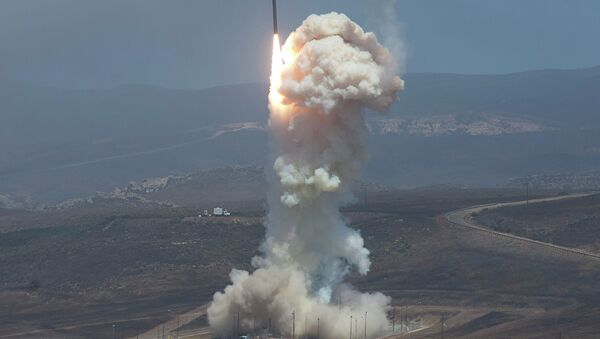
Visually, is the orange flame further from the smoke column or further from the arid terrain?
the arid terrain

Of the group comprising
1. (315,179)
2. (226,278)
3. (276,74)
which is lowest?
(226,278)

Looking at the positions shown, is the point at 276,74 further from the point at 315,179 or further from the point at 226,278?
the point at 226,278

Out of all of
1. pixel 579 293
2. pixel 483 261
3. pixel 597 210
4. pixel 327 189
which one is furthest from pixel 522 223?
pixel 327 189

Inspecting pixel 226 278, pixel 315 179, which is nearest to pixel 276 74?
pixel 315 179

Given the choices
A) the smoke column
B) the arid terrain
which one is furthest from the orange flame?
the arid terrain

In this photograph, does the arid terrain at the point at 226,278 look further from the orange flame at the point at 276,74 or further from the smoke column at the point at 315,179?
the orange flame at the point at 276,74

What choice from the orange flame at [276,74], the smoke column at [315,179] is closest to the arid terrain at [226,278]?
the smoke column at [315,179]

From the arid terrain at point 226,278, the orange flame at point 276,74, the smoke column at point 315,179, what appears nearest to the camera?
the smoke column at point 315,179
